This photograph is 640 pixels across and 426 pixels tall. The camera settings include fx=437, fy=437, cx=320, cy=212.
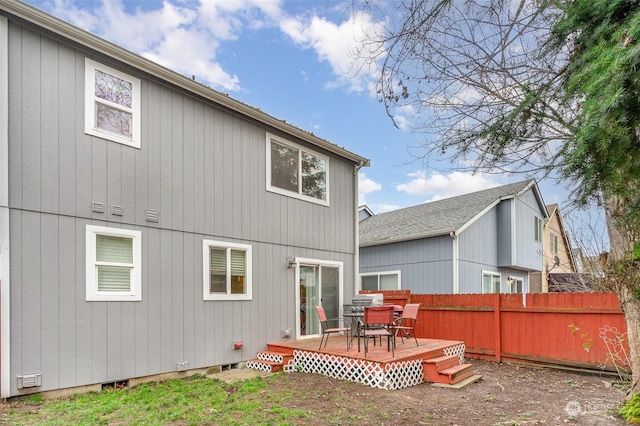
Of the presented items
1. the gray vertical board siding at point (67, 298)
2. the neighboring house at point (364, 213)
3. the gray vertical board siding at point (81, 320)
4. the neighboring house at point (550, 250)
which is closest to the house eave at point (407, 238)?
the neighboring house at point (364, 213)

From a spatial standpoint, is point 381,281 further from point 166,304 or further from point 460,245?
point 166,304

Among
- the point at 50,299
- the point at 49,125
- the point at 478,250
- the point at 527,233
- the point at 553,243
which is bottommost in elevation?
the point at 50,299

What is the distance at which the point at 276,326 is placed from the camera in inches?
363

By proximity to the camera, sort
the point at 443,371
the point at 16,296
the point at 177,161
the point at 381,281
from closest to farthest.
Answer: the point at 16,296
the point at 443,371
the point at 177,161
the point at 381,281

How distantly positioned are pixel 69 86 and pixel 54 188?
5.06 ft

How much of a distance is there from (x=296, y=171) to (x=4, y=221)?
5.78 metres

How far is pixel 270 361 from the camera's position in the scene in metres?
8.46

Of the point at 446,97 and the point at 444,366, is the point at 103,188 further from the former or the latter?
the point at 444,366

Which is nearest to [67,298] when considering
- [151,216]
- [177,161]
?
[151,216]

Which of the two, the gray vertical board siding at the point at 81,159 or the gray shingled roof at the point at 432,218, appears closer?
the gray vertical board siding at the point at 81,159

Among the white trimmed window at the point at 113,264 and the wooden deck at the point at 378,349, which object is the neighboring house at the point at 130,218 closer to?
the white trimmed window at the point at 113,264

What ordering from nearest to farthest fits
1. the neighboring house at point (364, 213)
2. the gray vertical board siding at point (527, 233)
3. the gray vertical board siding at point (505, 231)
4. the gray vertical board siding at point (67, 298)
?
the gray vertical board siding at point (67, 298) < the gray vertical board siding at point (505, 231) < the gray vertical board siding at point (527, 233) < the neighboring house at point (364, 213)

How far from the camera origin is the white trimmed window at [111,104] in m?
6.67

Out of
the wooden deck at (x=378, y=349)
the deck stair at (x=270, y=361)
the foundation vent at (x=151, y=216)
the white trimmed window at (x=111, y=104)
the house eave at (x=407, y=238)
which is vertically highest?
the white trimmed window at (x=111, y=104)
